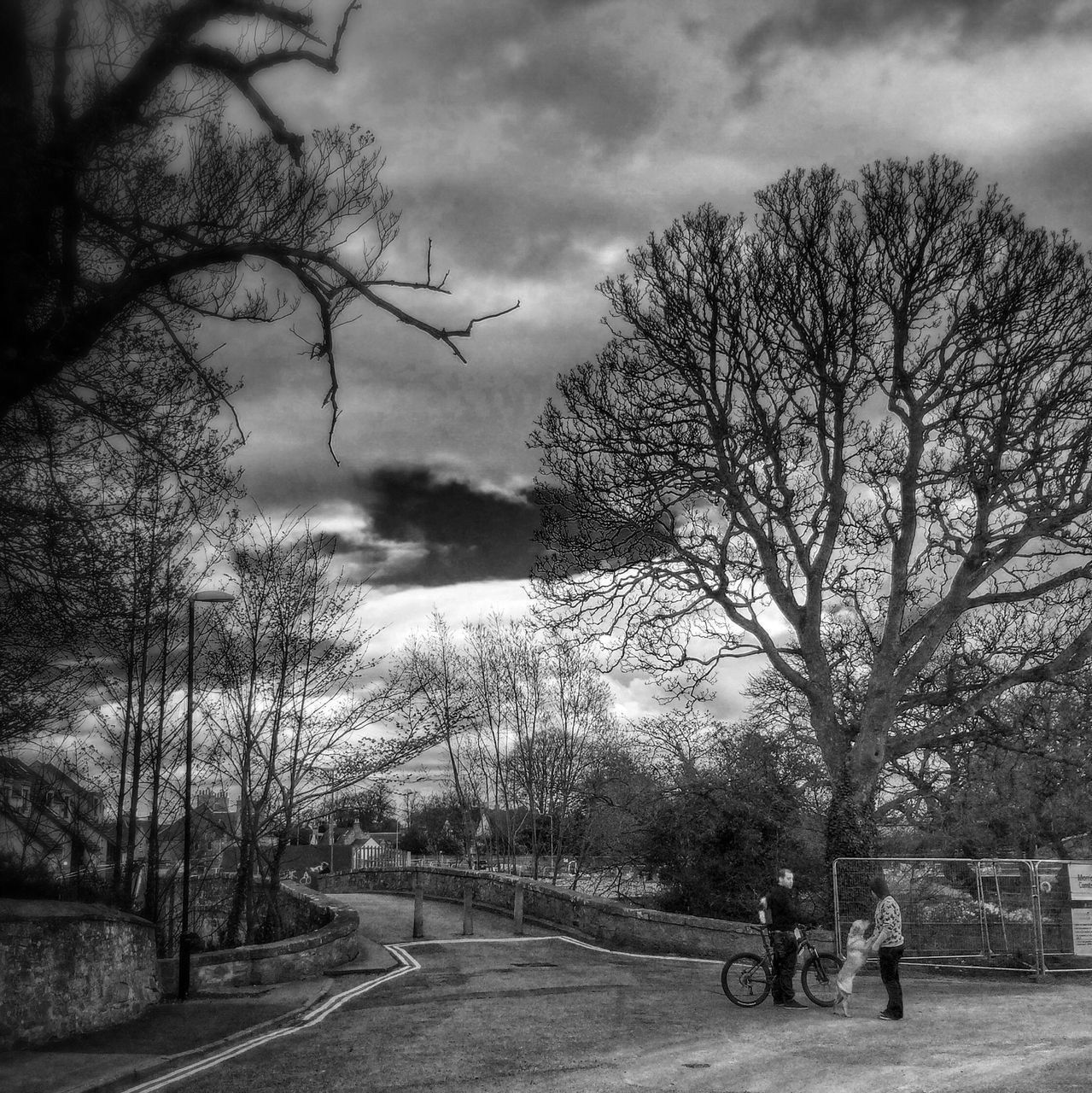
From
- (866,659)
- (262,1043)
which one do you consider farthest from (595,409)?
(262,1043)

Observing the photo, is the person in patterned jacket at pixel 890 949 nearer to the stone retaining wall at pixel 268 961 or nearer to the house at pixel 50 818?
the stone retaining wall at pixel 268 961

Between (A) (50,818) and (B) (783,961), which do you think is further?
(A) (50,818)

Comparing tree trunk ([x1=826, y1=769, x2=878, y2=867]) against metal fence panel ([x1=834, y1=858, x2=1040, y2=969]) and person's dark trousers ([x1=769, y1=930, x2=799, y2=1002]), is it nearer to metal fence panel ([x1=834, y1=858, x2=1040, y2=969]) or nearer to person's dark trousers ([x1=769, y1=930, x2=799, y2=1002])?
metal fence panel ([x1=834, y1=858, x2=1040, y2=969])

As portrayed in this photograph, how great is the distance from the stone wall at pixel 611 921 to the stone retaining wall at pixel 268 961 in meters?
5.18

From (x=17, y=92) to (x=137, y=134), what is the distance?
79cm

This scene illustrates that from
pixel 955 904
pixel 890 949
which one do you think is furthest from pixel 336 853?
pixel 890 949

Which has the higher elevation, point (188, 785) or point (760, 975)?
point (188, 785)

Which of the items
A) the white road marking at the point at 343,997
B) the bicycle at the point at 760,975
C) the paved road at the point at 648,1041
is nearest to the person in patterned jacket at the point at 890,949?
the paved road at the point at 648,1041

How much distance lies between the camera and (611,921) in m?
21.5

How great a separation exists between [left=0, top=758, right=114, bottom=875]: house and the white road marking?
3.80m

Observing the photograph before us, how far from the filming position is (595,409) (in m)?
20.2

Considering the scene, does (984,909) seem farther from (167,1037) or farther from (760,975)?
(167,1037)

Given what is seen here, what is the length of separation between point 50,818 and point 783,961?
1040 cm

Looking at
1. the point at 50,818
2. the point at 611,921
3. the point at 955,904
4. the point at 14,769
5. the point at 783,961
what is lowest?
the point at 611,921
